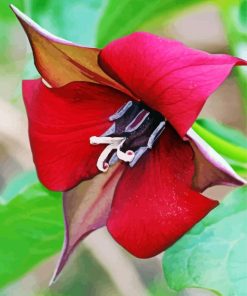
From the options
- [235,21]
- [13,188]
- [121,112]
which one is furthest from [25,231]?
[235,21]

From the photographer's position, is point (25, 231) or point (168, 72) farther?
point (25, 231)

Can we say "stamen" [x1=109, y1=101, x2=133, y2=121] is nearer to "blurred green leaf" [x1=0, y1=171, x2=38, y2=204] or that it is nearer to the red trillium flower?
the red trillium flower

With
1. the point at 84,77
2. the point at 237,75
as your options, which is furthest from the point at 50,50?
the point at 237,75

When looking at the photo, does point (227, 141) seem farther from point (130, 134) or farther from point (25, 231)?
point (25, 231)

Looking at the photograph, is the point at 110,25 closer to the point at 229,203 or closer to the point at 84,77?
the point at 84,77

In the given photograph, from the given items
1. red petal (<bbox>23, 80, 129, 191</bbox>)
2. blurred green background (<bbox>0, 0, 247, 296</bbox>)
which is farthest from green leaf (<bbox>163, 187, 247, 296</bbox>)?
red petal (<bbox>23, 80, 129, 191</bbox>)

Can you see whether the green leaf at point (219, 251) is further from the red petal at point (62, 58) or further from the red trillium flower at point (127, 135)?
the red petal at point (62, 58)
